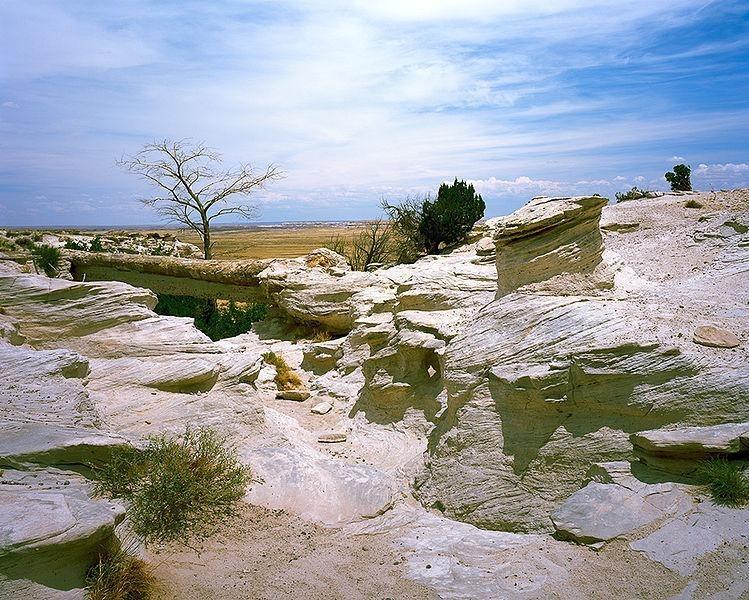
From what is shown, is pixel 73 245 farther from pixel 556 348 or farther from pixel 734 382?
pixel 734 382

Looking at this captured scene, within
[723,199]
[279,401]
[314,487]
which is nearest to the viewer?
[314,487]

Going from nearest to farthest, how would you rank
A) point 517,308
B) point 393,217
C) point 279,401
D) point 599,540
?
point 599,540 < point 517,308 < point 279,401 < point 393,217

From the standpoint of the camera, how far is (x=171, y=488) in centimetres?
619

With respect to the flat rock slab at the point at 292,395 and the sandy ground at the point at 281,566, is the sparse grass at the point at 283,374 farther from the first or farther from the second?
the sandy ground at the point at 281,566

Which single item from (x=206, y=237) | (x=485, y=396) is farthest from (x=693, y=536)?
(x=206, y=237)

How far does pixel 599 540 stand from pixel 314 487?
13.1ft

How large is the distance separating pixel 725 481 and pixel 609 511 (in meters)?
1.26

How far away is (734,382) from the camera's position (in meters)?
6.27

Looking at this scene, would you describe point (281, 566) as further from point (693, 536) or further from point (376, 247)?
point (376, 247)

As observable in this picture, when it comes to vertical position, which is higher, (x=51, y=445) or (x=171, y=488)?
(x=51, y=445)

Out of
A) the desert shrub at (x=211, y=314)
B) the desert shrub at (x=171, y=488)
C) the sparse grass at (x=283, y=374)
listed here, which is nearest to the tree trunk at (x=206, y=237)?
the desert shrub at (x=211, y=314)

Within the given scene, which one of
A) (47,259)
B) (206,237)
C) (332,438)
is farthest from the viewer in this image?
(206,237)

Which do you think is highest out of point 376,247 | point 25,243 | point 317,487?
point 25,243

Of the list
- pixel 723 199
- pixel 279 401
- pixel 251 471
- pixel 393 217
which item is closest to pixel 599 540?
pixel 251 471
